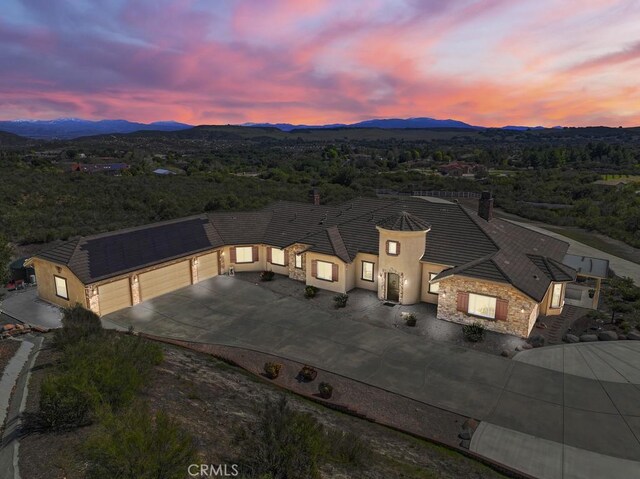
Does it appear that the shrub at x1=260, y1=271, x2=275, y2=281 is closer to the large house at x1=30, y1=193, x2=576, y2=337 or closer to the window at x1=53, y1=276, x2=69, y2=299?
the large house at x1=30, y1=193, x2=576, y2=337

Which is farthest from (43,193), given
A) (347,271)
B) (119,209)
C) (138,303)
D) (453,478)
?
(453,478)

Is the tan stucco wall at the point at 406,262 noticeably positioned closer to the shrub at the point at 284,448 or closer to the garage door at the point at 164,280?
the garage door at the point at 164,280

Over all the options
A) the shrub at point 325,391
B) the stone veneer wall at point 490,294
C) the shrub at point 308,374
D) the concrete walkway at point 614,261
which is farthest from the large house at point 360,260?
the shrub at point 325,391

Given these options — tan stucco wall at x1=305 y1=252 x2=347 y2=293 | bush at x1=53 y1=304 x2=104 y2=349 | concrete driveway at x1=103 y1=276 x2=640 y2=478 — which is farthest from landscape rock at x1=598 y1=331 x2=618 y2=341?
bush at x1=53 y1=304 x2=104 y2=349

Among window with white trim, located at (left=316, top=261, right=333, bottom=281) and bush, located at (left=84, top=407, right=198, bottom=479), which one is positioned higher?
bush, located at (left=84, top=407, right=198, bottom=479)

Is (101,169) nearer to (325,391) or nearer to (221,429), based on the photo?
(325,391)

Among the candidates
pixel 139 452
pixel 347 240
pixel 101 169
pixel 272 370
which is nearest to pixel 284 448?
pixel 139 452
